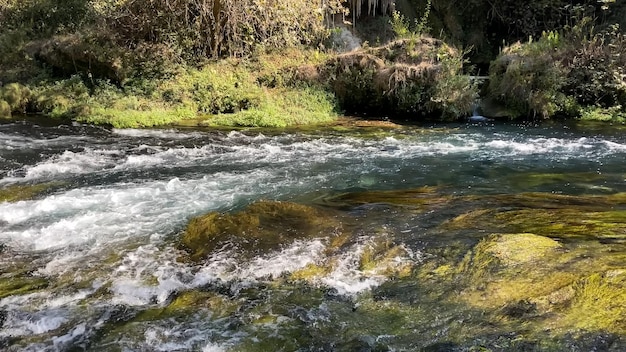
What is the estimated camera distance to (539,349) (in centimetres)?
363

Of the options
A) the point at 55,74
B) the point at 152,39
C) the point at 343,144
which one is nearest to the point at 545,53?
the point at 343,144

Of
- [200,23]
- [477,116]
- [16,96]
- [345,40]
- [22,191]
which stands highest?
[200,23]

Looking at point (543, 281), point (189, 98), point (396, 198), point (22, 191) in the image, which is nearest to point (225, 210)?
point (396, 198)

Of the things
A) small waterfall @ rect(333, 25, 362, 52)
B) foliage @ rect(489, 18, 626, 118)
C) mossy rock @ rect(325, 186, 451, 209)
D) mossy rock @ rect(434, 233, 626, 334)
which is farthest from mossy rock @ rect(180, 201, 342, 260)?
small waterfall @ rect(333, 25, 362, 52)

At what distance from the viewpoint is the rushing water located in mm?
4188

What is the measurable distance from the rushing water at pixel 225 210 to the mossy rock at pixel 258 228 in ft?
Result: 0.74

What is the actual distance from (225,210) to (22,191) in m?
3.39

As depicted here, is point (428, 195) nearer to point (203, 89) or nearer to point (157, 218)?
point (157, 218)

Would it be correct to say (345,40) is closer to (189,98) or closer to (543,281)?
(189,98)

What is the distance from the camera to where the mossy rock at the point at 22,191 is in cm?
766

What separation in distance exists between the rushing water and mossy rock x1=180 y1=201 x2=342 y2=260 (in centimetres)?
23

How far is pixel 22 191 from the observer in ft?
26.2

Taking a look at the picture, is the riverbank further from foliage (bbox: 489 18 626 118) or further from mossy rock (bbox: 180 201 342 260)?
mossy rock (bbox: 180 201 342 260)

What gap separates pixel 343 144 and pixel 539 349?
8.76m
